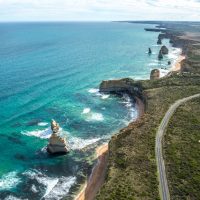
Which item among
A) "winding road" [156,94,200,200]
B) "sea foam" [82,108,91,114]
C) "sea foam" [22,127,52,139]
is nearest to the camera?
"winding road" [156,94,200,200]

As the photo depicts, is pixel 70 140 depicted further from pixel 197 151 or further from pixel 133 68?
pixel 133 68

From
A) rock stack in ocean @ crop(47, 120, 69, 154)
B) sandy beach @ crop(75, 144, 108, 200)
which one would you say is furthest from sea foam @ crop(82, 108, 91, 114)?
rock stack in ocean @ crop(47, 120, 69, 154)

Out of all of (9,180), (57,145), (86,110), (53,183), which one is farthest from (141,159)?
(86,110)

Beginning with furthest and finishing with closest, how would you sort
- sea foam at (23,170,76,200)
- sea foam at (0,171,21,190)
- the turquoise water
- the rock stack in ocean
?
the rock stack in ocean, the turquoise water, sea foam at (0,171,21,190), sea foam at (23,170,76,200)

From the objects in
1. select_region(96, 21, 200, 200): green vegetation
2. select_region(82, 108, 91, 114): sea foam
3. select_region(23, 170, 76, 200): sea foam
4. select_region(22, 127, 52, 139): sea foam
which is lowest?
select_region(23, 170, 76, 200): sea foam

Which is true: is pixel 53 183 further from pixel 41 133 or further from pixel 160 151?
pixel 160 151

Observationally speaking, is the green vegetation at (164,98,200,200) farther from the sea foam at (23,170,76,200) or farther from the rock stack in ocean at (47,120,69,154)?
the rock stack in ocean at (47,120,69,154)

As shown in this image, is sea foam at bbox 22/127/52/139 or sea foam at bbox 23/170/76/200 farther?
sea foam at bbox 22/127/52/139
